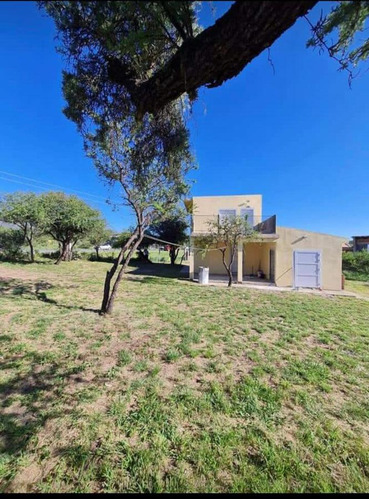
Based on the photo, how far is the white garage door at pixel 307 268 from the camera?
11.2 m

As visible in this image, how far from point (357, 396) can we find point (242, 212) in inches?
453

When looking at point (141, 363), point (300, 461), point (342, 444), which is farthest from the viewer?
point (141, 363)

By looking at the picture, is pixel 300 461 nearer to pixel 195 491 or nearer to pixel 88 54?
pixel 195 491

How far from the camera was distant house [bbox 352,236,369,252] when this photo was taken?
71.0 feet

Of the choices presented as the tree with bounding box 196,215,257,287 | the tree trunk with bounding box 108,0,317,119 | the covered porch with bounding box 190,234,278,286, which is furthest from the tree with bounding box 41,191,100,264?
the tree trunk with bounding box 108,0,317,119

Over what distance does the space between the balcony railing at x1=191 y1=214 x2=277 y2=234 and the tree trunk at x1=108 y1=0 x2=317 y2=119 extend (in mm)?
9947

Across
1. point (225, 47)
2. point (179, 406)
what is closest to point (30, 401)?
point (179, 406)

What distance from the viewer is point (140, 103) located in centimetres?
191

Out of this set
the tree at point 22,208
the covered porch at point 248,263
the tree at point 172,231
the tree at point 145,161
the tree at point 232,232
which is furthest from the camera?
the tree at point 172,231

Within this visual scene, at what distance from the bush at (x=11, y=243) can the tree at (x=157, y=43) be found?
18022 mm

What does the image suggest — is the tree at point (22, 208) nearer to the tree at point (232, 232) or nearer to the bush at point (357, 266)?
the tree at point (232, 232)

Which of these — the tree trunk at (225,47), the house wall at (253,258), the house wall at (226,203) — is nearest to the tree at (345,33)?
the tree trunk at (225,47)

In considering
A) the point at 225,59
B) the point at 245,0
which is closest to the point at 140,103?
the point at 225,59

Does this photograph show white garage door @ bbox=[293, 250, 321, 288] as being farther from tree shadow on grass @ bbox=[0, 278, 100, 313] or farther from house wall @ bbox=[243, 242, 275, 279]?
tree shadow on grass @ bbox=[0, 278, 100, 313]
